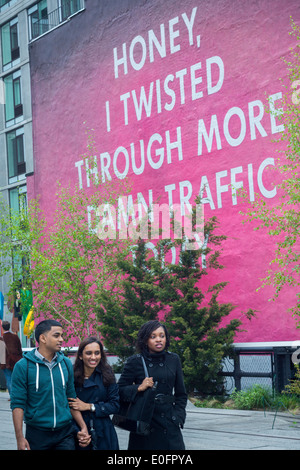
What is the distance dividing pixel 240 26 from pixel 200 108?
2.45 m

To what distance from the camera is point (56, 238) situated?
20.0 meters

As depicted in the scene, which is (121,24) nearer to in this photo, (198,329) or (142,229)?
(142,229)

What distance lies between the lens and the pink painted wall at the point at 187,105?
1861 cm

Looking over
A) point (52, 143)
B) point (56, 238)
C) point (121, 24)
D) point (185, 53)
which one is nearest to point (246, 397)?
point (56, 238)

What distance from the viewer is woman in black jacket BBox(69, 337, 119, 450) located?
19.6 feet

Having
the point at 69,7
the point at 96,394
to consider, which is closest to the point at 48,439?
the point at 96,394

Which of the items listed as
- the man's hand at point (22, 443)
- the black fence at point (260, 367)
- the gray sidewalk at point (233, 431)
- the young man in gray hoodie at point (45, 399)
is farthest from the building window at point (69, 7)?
the man's hand at point (22, 443)

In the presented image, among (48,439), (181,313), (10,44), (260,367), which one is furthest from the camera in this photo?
(10,44)

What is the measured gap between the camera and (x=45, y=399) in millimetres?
5773

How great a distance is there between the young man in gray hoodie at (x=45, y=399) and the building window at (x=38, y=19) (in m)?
25.9

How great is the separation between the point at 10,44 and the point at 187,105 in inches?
627

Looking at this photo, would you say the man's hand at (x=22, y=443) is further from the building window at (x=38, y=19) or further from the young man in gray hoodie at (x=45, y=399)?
the building window at (x=38, y=19)

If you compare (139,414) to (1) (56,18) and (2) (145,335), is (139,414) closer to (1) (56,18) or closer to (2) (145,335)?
(2) (145,335)
